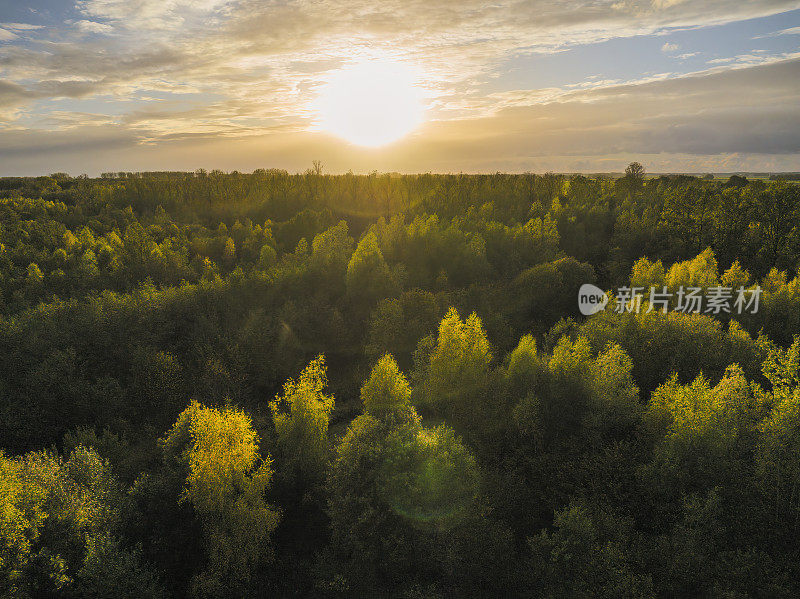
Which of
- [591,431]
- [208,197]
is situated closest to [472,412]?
[591,431]

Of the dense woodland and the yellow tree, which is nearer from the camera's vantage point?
the dense woodland

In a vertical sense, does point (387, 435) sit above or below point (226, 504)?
above

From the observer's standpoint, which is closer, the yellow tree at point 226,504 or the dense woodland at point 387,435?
the dense woodland at point 387,435

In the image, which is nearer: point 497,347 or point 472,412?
point 472,412

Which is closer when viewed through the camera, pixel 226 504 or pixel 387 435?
pixel 226 504

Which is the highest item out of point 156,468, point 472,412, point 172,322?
point 172,322

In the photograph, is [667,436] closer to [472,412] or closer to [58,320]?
[472,412]

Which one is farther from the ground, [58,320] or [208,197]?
[208,197]

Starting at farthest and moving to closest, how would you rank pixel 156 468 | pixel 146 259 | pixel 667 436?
pixel 146 259 → pixel 156 468 → pixel 667 436
